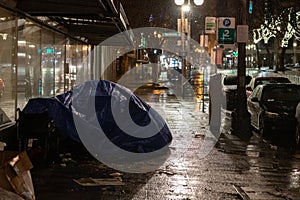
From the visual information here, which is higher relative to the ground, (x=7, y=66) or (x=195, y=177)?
(x=7, y=66)

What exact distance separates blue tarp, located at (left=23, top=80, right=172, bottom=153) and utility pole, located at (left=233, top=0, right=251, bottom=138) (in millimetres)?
3549

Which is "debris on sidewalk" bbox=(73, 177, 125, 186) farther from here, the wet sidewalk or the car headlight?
the car headlight

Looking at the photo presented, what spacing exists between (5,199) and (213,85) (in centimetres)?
1105

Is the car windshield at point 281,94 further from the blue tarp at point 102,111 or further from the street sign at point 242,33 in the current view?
the blue tarp at point 102,111

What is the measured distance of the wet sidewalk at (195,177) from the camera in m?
7.34

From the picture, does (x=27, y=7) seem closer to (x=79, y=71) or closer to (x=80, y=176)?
(x=80, y=176)

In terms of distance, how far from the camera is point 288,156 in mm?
10898

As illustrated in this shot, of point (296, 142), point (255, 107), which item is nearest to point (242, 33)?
point (255, 107)

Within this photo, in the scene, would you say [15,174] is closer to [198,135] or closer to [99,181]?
[99,181]

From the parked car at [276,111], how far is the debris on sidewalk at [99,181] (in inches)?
230

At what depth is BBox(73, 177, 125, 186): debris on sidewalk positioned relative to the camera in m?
7.86

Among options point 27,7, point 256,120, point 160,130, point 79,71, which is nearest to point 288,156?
point 160,130

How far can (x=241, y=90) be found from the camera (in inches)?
551

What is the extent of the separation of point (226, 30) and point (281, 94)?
2.35 metres
